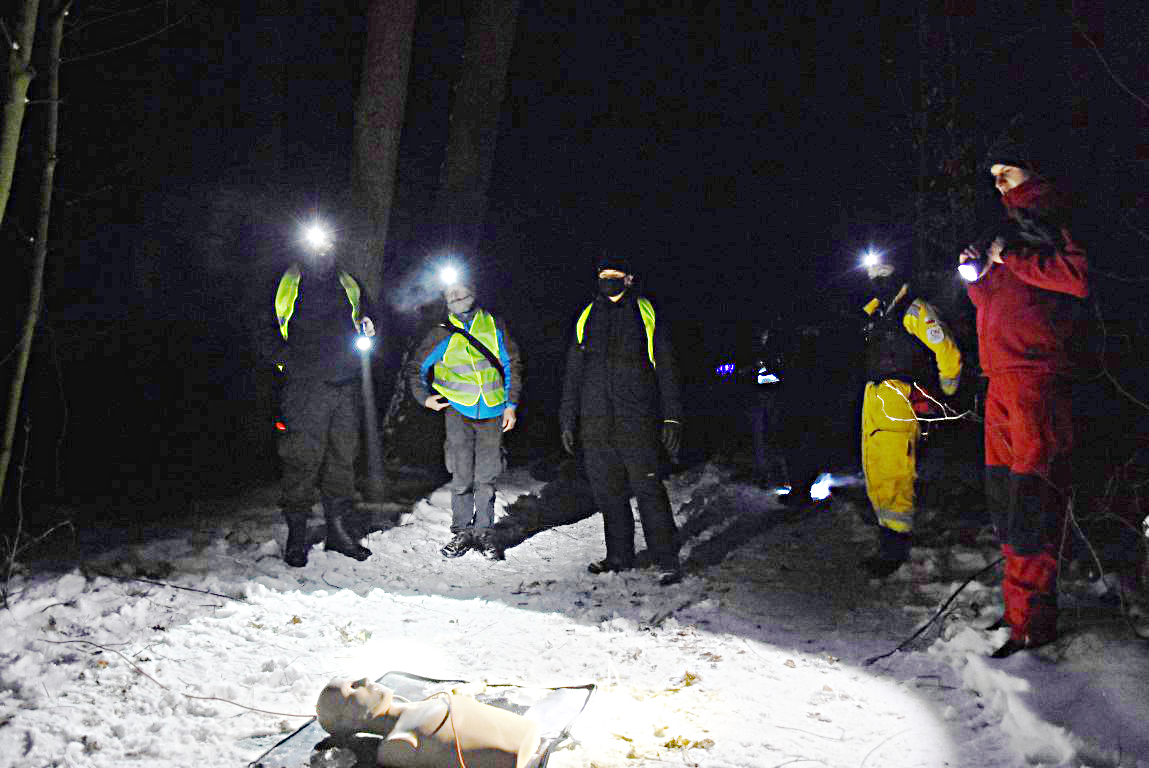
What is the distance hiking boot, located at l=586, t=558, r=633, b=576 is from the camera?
6.11 metres

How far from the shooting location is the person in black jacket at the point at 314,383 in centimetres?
602

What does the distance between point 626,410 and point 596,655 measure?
2032mm

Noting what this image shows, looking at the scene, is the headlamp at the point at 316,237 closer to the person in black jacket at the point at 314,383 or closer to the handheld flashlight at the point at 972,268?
the person in black jacket at the point at 314,383

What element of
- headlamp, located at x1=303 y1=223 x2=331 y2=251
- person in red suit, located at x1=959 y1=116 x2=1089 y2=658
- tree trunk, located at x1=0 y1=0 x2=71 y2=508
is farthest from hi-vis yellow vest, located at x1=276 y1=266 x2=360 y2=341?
person in red suit, located at x1=959 y1=116 x2=1089 y2=658

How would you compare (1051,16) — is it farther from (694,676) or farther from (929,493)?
(694,676)

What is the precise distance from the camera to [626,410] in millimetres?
5930

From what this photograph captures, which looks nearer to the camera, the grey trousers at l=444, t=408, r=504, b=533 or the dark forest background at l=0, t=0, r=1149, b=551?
the grey trousers at l=444, t=408, r=504, b=533

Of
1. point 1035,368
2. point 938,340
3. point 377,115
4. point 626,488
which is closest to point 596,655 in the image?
point 626,488

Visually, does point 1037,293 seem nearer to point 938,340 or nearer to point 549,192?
point 938,340

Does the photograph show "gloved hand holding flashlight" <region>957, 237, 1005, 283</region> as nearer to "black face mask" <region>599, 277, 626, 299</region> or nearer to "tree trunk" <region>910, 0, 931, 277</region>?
"black face mask" <region>599, 277, 626, 299</region>

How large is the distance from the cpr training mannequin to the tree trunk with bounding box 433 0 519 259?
6724mm

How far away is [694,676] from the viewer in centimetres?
405

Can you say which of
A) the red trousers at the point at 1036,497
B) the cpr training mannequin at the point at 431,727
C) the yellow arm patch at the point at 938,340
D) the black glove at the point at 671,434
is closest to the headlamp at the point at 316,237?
the black glove at the point at 671,434

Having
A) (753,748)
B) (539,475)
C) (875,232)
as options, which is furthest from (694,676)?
(875,232)
